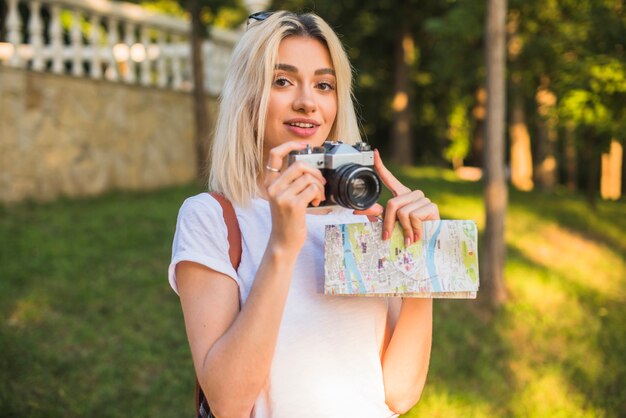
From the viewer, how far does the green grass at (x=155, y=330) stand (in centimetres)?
397

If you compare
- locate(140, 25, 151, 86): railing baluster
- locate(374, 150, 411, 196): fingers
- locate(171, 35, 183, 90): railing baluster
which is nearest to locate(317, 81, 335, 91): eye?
locate(374, 150, 411, 196): fingers

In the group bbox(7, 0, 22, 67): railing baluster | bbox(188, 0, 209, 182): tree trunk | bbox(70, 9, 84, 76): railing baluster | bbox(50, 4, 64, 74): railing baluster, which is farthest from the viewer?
bbox(188, 0, 209, 182): tree trunk

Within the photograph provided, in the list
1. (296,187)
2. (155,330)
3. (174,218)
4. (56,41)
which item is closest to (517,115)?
(174,218)

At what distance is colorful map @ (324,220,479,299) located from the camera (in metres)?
1.49

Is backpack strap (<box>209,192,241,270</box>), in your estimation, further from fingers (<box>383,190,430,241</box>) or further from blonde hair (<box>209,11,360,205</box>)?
fingers (<box>383,190,430,241</box>)

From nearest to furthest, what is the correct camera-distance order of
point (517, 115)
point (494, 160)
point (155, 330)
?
1. point (155, 330)
2. point (494, 160)
3. point (517, 115)

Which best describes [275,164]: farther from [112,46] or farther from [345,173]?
[112,46]

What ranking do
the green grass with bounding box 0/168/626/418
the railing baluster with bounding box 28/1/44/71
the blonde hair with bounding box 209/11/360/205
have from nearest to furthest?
the blonde hair with bounding box 209/11/360/205 → the green grass with bounding box 0/168/626/418 → the railing baluster with bounding box 28/1/44/71

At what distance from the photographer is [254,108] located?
1629 millimetres

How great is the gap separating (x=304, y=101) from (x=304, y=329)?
0.51 meters

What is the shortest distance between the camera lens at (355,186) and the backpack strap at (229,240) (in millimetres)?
266

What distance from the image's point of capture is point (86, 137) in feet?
24.6

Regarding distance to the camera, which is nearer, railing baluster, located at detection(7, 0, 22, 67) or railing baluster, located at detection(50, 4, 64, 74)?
railing baluster, located at detection(7, 0, 22, 67)

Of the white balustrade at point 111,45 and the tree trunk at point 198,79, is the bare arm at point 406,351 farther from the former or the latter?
the tree trunk at point 198,79
